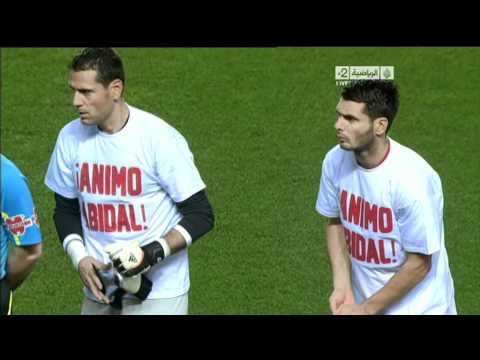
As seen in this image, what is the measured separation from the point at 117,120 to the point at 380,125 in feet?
4.56

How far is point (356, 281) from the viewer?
5.89 metres

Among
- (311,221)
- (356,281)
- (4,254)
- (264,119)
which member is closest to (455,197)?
(311,221)

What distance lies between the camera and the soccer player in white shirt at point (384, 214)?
555 cm

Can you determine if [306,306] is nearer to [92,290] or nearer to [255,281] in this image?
[255,281]

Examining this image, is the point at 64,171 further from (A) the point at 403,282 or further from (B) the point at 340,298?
(A) the point at 403,282

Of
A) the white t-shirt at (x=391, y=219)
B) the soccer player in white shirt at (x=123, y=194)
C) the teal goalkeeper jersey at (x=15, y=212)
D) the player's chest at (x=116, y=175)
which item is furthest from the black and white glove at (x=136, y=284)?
the white t-shirt at (x=391, y=219)

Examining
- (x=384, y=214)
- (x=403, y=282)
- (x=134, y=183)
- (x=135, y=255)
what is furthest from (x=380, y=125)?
(x=135, y=255)

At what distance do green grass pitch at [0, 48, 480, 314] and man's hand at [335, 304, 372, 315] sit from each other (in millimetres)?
2506

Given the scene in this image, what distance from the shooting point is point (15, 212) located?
5.14m

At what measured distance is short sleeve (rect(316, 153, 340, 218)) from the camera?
5879 mm

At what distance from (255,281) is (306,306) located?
0.52 meters

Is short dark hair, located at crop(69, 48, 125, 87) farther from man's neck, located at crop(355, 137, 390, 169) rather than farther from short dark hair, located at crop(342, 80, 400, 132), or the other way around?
man's neck, located at crop(355, 137, 390, 169)

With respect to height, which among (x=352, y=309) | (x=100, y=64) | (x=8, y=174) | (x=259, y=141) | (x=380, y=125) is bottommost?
(x=352, y=309)

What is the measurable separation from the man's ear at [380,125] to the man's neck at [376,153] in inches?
1.6
